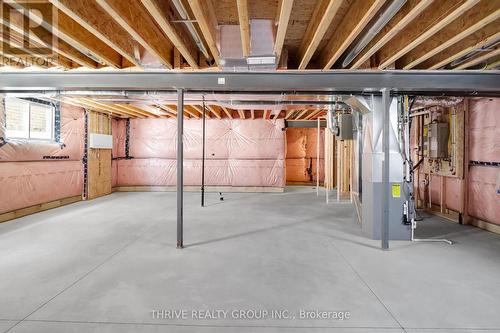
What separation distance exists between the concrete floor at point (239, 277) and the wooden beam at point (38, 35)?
7.55 feet

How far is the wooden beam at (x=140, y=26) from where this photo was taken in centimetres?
208

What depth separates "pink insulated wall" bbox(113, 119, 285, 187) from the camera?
26.5ft

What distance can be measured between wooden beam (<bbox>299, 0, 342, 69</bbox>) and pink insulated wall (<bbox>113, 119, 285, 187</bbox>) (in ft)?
17.3

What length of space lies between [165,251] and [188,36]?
8.26ft

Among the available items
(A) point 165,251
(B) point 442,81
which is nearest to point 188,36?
(A) point 165,251

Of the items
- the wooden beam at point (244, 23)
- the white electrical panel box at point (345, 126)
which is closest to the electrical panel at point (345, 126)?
the white electrical panel box at point (345, 126)

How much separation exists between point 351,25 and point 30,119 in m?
6.03

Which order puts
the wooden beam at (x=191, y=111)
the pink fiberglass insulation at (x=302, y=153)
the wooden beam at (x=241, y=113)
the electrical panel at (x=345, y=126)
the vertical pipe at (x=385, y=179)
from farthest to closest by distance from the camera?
the pink fiberglass insulation at (x=302, y=153) < the wooden beam at (x=241, y=113) < the wooden beam at (x=191, y=111) < the electrical panel at (x=345, y=126) < the vertical pipe at (x=385, y=179)

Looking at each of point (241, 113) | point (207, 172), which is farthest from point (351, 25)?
point (207, 172)

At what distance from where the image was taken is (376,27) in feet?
7.44

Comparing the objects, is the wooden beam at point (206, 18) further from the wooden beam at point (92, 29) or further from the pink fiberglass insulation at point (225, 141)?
the pink fiberglass insulation at point (225, 141)

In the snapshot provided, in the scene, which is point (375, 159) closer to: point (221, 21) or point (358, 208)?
point (358, 208)

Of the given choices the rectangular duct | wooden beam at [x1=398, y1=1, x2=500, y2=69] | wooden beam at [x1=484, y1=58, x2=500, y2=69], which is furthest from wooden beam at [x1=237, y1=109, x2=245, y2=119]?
wooden beam at [x1=484, y1=58, x2=500, y2=69]

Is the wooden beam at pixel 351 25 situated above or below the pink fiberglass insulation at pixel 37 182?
above
